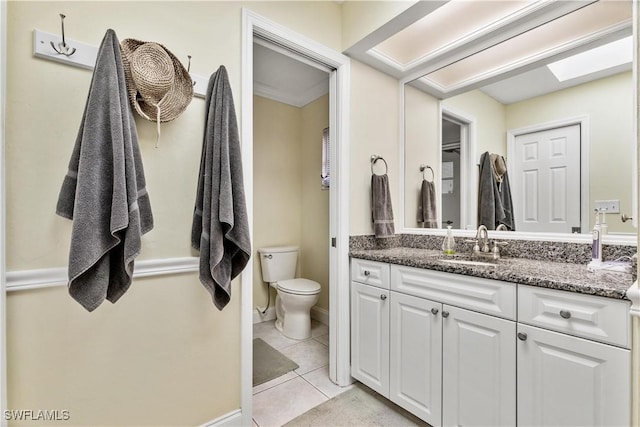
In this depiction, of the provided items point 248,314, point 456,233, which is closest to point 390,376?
point 248,314

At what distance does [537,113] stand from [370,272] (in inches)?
52.4

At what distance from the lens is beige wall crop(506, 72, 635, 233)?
4.32 ft

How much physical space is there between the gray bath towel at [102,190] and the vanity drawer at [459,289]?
1275 mm

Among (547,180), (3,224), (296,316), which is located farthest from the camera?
(296,316)

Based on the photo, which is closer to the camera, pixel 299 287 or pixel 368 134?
pixel 368 134

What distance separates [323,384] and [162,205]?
1.53 metres

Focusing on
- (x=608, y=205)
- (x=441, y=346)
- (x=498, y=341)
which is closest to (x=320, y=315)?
(x=441, y=346)

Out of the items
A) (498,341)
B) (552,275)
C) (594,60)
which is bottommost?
(498,341)

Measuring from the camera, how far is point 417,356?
4.81 feet

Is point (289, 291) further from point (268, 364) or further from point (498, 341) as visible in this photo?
point (498, 341)

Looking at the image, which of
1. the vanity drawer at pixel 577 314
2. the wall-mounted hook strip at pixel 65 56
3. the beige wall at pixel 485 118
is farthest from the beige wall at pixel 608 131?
the wall-mounted hook strip at pixel 65 56

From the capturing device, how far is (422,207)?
217 centimetres

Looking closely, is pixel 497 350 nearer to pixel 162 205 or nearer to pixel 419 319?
pixel 419 319

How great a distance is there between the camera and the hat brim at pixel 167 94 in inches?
43.6
